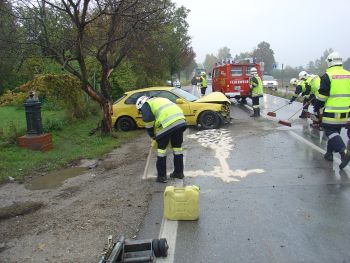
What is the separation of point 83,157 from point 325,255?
699cm

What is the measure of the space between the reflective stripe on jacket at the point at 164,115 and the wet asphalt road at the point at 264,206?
1023 millimetres

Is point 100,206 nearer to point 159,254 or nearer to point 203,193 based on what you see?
point 203,193

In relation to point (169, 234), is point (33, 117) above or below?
above

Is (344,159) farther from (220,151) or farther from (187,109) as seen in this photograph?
(187,109)

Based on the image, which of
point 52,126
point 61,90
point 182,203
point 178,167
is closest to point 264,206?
point 182,203

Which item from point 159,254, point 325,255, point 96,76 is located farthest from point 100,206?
point 96,76

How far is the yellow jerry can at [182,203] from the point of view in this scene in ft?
16.6

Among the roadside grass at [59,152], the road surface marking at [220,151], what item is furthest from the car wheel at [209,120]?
the roadside grass at [59,152]

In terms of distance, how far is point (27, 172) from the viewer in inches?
340

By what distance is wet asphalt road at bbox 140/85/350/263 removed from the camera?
4199 millimetres

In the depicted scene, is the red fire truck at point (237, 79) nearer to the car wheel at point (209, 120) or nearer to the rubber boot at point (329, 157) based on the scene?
the car wheel at point (209, 120)

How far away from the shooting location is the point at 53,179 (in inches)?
316

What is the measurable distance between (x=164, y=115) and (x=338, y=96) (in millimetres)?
Result: 3163

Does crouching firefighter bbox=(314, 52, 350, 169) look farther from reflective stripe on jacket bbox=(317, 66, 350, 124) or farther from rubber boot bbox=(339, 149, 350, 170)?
rubber boot bbox=(339, 149, 350, 170)
